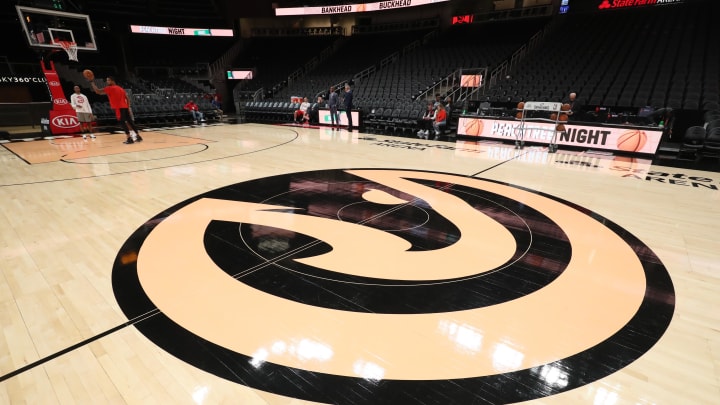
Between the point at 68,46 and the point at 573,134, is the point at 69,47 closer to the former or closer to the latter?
the point at 68,46

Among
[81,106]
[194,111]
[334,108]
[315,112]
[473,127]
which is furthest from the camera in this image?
[194,111]

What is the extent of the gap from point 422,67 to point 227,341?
1710 centimetres

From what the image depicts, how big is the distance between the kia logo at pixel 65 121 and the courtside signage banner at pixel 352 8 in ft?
48.8

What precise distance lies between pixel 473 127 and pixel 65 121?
41.8ft

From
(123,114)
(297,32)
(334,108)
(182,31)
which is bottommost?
(334,108)

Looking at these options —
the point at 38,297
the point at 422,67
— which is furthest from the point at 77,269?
the point at 422,67

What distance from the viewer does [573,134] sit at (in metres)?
8.54

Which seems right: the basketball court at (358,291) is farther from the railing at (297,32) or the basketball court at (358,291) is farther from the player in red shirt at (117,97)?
the railing at (297,32)

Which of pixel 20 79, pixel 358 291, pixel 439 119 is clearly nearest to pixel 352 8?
pixel 439 119

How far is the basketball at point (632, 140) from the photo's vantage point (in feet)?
25.2

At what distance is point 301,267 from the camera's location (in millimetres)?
2963

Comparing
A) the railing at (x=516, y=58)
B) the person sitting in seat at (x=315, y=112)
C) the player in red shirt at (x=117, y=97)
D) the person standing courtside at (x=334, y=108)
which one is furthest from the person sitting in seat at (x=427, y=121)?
the player in red shirt at (x=117, y=97)

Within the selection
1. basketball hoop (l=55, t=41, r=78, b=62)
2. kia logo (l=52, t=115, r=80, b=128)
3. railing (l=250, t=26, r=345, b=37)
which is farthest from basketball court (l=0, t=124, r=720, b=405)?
railing (l=250, t=26, r=345, b=37)

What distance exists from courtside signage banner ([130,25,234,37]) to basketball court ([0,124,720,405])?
18783mm
